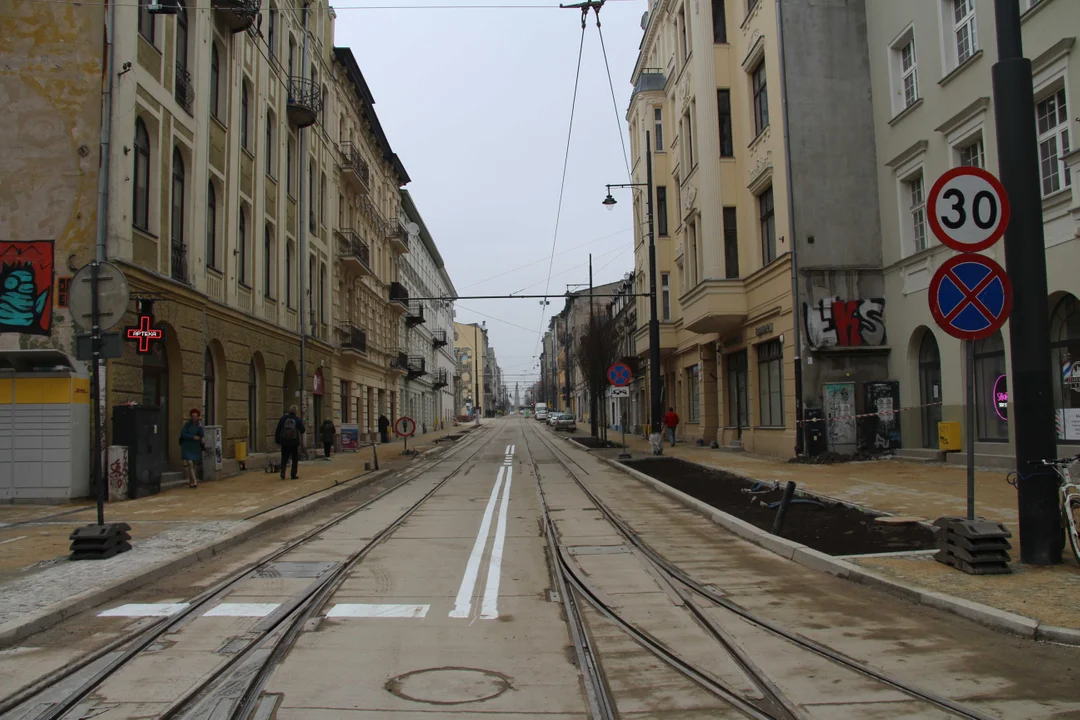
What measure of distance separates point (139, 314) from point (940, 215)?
538 inches

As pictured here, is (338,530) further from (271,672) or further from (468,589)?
(271,672)

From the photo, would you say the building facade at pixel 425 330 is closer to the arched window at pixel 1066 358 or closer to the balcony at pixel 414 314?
the balcony at pixel 414 314

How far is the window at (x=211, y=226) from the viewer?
18953 mm

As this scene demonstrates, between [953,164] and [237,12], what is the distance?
55.5 feet

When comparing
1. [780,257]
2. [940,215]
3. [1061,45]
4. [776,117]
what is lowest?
[940,215]

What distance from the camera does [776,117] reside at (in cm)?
2178

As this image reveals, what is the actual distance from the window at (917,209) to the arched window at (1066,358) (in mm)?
5070

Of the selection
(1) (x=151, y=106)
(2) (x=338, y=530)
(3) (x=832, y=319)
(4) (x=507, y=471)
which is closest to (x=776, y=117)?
(3) (x=832, y=319)

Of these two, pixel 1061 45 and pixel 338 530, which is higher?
pixel 1061 45

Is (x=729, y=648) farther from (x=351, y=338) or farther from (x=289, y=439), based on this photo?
(x=351, y=338)

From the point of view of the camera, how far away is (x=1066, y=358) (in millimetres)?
13984

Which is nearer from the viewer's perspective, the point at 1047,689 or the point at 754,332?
the point at 1047,689

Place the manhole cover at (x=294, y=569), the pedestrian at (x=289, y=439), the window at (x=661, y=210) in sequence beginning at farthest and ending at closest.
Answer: the window at (x=661, y=210) → the pedestrian at (x=289, y=439) → the manhole cover at (x=294, y=569)

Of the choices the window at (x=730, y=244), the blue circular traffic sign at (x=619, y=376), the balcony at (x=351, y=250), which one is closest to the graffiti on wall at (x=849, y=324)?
the blue circular traffic sign at (x=619, y=376)
